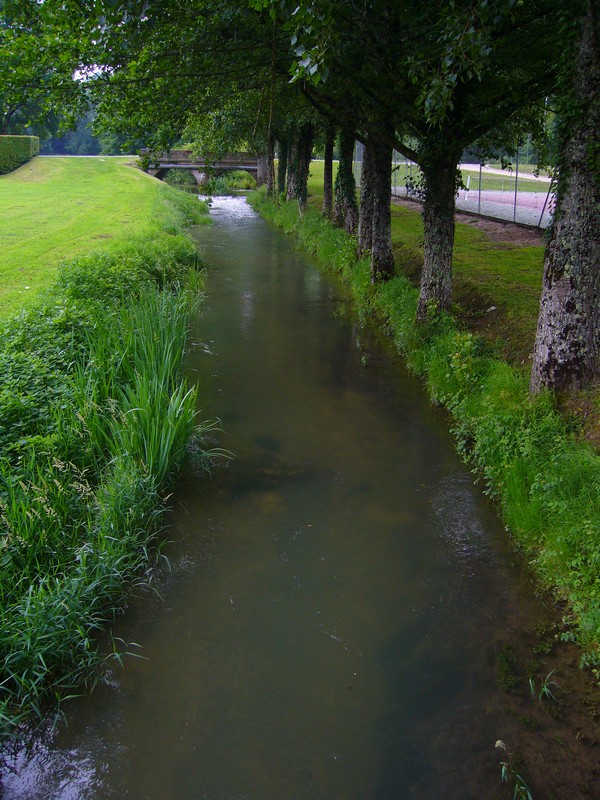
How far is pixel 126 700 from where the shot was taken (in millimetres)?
4590

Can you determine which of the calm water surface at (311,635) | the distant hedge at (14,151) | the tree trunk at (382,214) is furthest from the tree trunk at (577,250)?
the distant hedge at (14,151)

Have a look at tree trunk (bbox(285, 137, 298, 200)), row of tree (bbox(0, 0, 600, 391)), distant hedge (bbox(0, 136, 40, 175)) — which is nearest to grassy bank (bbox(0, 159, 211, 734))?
row of tree (bbox(0, 0, 600, 391))

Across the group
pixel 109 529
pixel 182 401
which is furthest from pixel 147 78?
pixel 109 529

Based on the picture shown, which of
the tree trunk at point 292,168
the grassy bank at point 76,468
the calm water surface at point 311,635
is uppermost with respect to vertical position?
the tree trunk at point 292,168

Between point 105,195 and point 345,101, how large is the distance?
21.5 metres

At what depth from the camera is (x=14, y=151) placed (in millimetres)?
40656

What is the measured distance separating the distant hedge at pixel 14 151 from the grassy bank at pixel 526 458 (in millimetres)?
36507

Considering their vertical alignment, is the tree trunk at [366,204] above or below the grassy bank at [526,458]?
above

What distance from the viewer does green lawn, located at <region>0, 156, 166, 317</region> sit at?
44.0ft

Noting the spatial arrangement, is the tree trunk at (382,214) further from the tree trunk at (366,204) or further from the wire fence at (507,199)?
the wire fence at (507,199)

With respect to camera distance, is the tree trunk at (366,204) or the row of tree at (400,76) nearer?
the row of tree at (400,76)

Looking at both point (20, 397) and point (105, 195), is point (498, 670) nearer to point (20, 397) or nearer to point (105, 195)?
point (20, 397)

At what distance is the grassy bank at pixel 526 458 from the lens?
5.21 meters

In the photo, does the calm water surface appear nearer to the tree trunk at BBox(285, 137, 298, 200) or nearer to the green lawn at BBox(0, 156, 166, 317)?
the green lawn at BBox(0, 156, 166, 317)
